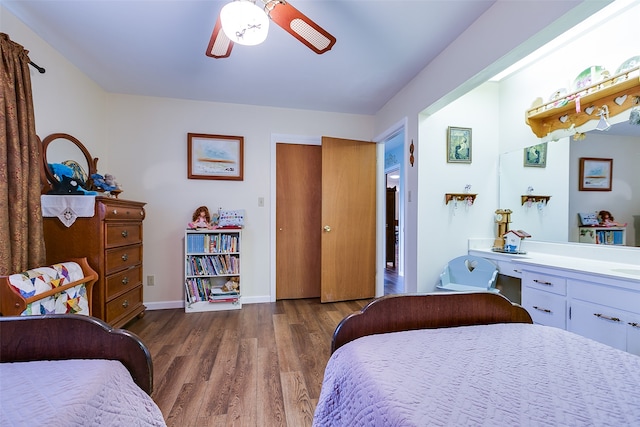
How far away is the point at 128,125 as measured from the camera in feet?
9.96

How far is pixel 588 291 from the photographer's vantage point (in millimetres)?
1588

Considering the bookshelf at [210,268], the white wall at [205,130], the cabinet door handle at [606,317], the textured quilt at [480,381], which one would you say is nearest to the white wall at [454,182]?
the white wall at [205,130]

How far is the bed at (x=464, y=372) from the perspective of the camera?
535 millimetres

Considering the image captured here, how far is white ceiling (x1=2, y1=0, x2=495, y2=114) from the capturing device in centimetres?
173

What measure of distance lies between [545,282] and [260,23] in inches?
94.0

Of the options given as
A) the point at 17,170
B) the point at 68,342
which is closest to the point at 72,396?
the point at 68,342

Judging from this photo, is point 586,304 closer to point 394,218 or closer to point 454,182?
point 454,182

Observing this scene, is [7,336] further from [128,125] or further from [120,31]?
[128,125]

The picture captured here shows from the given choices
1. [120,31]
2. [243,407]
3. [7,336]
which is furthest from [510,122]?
[7,336]

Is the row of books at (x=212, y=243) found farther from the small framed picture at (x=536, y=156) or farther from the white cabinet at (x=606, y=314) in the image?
the small framed picture at (x=536, y=156)

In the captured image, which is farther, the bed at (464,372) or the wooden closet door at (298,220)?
the wooden closet door at (298,220)

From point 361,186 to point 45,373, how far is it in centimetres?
315

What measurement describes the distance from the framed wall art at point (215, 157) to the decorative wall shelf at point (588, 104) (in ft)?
9.92

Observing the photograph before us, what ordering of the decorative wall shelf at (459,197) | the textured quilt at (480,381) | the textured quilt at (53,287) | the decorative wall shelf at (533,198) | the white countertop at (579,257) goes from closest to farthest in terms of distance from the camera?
the textured quilt at (480,381), the textured quilt at (53,287), the white countertop at (579,257), the decorative wall shelf at (533,198), the decorative wall shelf at (459,197)
